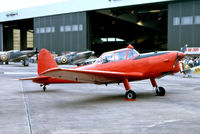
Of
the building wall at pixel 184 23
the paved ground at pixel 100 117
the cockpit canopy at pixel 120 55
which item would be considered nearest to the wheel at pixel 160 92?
the paved ground at pixel 100 117

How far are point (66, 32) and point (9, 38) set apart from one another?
44.1 m

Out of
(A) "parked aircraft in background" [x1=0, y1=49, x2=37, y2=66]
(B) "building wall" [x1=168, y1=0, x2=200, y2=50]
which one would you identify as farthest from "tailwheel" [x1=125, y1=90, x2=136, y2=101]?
(B) "building wall" [x1=168, y1=0, x2=200, y2=50]

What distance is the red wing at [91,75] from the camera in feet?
27.0

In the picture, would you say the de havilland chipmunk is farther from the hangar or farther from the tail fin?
the hangar

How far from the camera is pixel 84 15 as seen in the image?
5653cm

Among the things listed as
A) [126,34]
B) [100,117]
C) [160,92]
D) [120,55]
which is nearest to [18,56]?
[120,55]

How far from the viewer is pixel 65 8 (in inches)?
2365

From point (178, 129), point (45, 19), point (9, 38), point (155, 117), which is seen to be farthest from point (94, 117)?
point (9, 38)

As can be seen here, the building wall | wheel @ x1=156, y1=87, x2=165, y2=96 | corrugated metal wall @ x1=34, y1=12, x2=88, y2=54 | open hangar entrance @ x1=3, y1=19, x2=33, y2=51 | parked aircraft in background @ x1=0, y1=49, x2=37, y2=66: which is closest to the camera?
wheel @ x1=156, y1=87, x2=165, y2=96

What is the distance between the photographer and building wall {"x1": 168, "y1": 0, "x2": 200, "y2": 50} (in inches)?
1674

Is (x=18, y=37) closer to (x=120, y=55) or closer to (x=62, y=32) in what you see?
(x=62, y=32)

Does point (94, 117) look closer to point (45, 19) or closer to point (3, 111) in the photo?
point (3, 111)

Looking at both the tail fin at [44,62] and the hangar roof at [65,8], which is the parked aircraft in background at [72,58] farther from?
the tail fin at [44,62]

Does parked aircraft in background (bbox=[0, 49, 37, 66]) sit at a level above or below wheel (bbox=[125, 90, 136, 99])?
above
